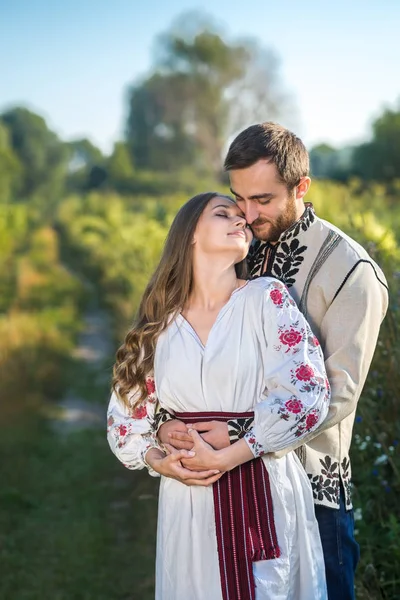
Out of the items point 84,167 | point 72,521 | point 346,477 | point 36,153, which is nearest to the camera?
point 346,477

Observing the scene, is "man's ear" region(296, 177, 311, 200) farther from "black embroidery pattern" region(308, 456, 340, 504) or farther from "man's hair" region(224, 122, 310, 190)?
"black embroidery pattern" region(308, 456, 340, 504)

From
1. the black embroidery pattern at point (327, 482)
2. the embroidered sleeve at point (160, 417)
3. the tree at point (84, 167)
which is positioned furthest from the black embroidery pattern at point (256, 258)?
the tree at point (84, 167)

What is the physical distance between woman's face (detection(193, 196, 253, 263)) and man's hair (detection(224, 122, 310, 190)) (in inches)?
5.6

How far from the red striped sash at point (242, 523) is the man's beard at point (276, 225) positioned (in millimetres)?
583

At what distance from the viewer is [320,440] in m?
2.43

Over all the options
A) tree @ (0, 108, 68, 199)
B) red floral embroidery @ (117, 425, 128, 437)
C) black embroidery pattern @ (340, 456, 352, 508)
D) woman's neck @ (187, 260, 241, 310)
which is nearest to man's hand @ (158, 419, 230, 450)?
red floral embroidery @ (117, 425, 128, 437)

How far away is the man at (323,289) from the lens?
2346mm

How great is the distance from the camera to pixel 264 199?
2469mm

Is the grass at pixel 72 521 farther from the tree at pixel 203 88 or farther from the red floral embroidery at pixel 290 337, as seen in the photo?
the tree at pixel 203 88

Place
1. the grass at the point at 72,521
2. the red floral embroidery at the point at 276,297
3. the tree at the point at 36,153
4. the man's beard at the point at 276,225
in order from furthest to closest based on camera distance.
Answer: the tree at the point at 36,153, the grass at the point at 72,521, the man's beard at the point at 276,225, the red floral embroidery at the point at 276,297

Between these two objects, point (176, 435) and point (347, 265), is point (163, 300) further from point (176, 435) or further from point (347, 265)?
point (347, 265)

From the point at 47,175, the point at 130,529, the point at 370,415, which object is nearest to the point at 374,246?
the point at 370,415

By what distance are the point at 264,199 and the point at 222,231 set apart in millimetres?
199

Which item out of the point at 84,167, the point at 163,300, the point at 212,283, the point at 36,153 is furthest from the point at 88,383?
the point at 84,167
